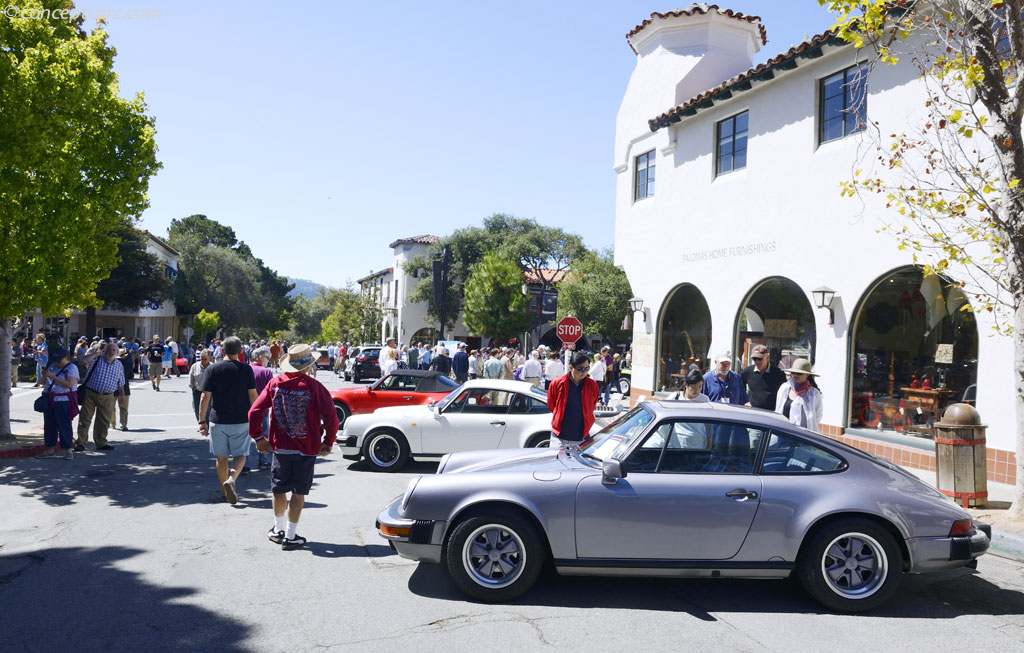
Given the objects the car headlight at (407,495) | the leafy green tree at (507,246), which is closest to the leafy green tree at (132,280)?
the leafy green tree at (507,246)

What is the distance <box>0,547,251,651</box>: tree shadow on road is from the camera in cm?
391

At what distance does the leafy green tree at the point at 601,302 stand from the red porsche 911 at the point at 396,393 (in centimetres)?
2820

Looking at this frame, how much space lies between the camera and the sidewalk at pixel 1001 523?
6.69 metres

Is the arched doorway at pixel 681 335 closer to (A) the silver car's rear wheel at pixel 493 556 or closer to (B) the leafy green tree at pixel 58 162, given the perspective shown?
(B) the leafy green tree at pixel 58 162

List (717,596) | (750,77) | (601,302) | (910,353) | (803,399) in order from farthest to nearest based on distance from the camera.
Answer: (601,302) < (750,77) < (910,353) < (803,399) < (717,596)

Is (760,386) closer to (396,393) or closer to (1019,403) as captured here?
(1019,403)

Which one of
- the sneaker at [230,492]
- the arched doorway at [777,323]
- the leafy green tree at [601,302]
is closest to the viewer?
the sneaker at [230,492]

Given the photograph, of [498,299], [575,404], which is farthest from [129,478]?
[498,299]

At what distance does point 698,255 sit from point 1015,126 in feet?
26.0

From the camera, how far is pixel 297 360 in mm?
6070

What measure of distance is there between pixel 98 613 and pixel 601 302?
3726 centimetres

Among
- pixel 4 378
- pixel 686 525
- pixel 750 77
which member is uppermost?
pixel 750 77

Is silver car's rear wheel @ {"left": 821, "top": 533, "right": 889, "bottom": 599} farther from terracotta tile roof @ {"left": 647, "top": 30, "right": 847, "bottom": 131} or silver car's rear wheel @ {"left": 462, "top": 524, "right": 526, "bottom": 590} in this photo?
terracotta tile roof @ {"left": 647, "top": 30, "right": 847, "bottom": 131}

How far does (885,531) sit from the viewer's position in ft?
15.7
